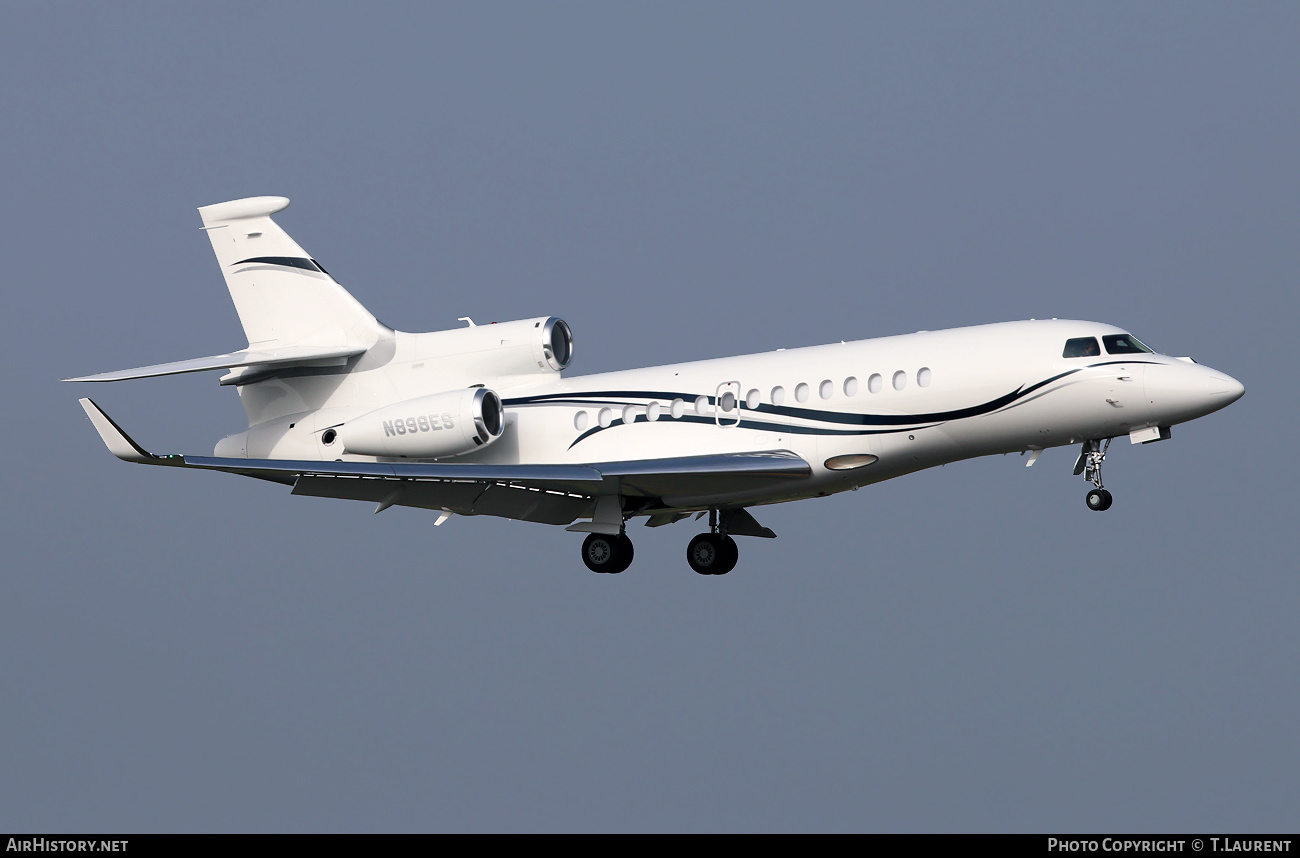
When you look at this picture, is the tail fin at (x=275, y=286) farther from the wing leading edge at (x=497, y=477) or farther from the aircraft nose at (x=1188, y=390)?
the aircraft nose at (x=1188, y=390)

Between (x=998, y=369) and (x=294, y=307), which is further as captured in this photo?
(x=294, y=307)

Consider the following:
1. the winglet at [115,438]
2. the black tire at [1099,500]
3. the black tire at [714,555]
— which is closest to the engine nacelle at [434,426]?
the winglet at [115,438]

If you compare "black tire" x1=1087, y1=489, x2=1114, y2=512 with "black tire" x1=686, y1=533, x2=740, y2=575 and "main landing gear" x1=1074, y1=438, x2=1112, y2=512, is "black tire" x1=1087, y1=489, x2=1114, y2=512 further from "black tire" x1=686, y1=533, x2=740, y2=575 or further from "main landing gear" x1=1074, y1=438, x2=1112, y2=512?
"black tire" x1=686, y1=533, x2=740, y2=575

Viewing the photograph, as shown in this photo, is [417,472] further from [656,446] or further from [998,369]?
[998,369]

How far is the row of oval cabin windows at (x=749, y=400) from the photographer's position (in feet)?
78.6

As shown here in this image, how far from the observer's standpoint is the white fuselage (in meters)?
23.2

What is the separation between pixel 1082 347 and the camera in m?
23.5

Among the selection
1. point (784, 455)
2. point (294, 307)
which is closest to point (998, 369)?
point (784, 455)

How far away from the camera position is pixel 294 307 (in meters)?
28.4

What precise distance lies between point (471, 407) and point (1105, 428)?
9.82 metres

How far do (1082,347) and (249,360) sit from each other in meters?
13.7

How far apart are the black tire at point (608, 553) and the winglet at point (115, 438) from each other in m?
7.17

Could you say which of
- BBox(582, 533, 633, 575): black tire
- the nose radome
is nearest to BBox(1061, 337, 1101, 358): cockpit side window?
the nose radome

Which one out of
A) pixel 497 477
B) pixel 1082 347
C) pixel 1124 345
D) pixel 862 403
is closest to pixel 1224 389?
pixel 1124 345
